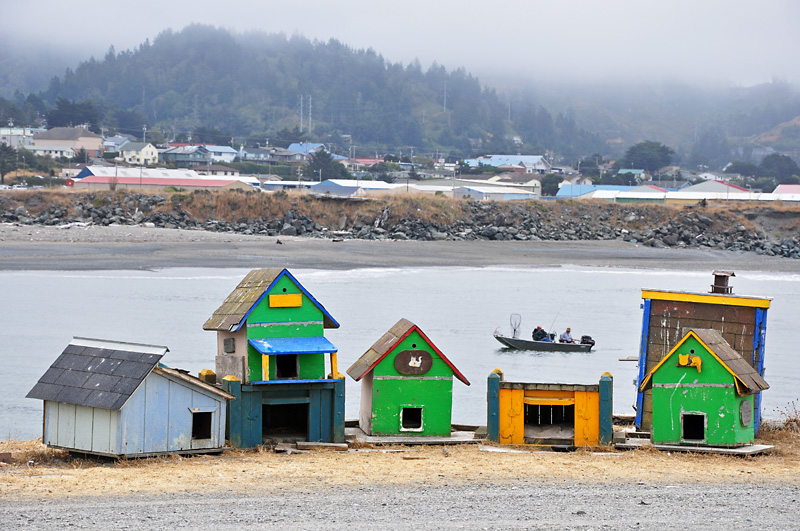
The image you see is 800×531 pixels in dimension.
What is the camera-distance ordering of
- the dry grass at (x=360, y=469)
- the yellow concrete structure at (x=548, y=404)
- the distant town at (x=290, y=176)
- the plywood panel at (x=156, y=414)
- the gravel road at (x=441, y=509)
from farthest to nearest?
the distant town at (x=290, y=176), the yellow concrete structure at (x=548, y=404), the plywood panel at (x=156, y=414), the dry grass at (x=360, y=469), the gravel road at (x=441, y=509)

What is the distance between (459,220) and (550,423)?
6860 cm

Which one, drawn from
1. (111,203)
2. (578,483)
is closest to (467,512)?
(578,483)

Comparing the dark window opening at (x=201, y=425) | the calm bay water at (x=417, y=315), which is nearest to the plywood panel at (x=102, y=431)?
the dark window opening at (x=201, y=425)

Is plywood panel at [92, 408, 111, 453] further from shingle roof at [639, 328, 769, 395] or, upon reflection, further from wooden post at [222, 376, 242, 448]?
shingle roof at [639, 328, 769, 395]

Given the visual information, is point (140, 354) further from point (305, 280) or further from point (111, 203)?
point (111, 203)

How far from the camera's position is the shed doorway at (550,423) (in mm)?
15984

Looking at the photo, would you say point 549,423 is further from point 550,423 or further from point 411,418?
point 411,418

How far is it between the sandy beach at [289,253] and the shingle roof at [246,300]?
36.7 m

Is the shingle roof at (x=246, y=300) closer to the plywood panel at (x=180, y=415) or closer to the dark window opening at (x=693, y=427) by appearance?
the plywood panel at (x=180, y=415)

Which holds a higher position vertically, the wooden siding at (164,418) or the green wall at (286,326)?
the green wall at (286,326)

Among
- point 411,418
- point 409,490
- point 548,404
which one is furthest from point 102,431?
point 548,404

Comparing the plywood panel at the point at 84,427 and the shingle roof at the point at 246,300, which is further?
the shingle roof at the point at 246,300

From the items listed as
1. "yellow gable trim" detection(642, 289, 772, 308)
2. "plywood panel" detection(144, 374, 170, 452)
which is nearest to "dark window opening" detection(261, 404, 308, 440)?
"plywood panel" detection(144, 374, 170, 452)

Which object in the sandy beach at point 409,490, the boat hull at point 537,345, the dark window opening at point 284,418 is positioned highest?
the sandy beach at point 409,490
